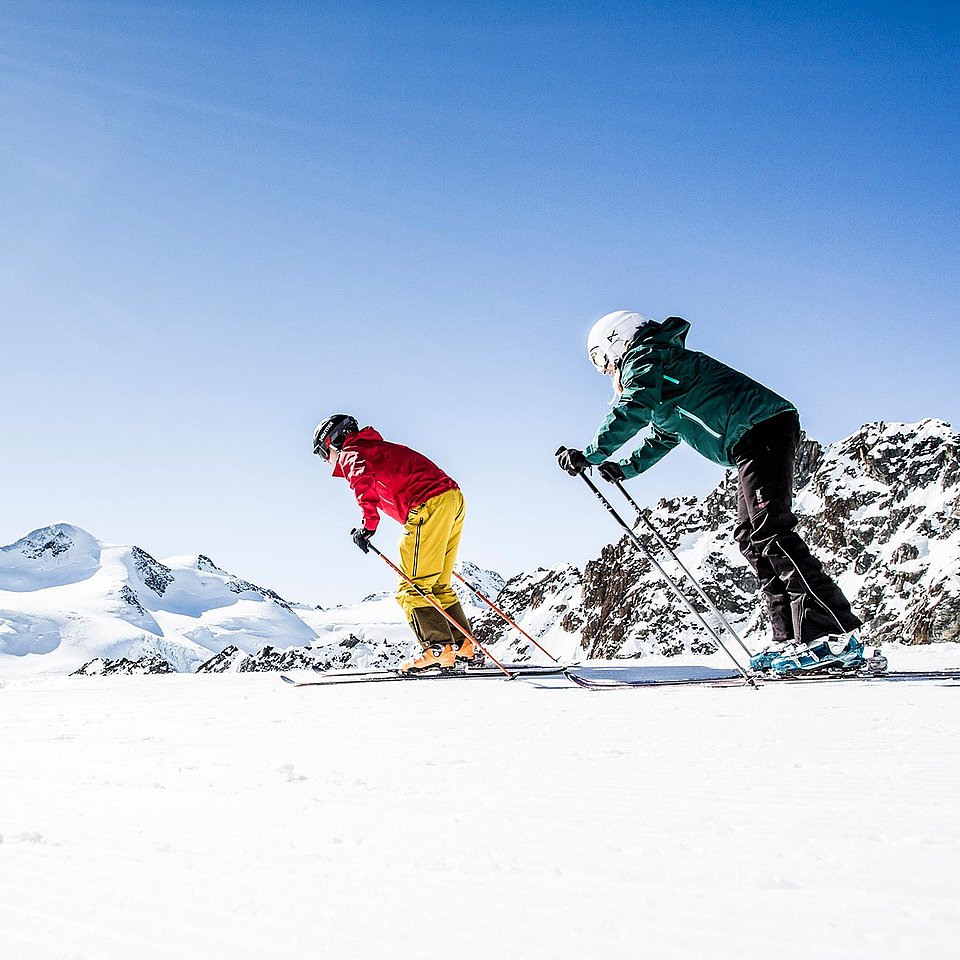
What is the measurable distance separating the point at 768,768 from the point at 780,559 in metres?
2.64

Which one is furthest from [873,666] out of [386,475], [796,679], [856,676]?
[386,475]

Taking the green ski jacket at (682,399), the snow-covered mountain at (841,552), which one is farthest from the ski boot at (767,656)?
the snow-covered mountain at (841,552)

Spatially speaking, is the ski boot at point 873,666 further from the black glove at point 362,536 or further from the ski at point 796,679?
the black glove at point 362,536

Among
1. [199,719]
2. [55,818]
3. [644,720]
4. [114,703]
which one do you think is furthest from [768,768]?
[114,703]

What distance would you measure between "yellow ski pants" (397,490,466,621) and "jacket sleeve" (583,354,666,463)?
5.63ft

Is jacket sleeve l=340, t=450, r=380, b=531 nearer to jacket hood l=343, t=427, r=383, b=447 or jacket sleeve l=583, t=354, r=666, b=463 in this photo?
jacket hood l=343, t=427, r=383, b=447

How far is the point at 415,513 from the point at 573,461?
1.72 meters

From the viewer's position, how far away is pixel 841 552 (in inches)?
4178

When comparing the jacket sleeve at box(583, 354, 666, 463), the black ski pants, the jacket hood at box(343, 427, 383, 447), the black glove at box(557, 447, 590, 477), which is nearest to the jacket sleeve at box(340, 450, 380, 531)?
the jacket hood at box(343, 427, 383, 447)

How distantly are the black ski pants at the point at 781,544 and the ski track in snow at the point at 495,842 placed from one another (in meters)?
1.57

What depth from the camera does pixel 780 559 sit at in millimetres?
4051

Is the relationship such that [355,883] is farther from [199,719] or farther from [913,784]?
[199,719]

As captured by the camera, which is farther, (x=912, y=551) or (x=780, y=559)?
(x=912, y=551)

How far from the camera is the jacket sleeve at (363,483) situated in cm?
580
